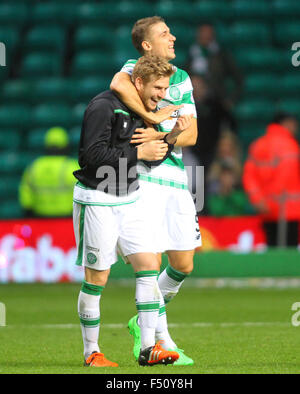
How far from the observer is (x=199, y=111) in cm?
1509

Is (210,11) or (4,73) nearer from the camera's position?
(210,11)

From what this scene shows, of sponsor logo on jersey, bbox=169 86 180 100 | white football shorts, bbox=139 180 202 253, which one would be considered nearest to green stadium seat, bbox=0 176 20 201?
white football shorts, bbox=139 180 202 253

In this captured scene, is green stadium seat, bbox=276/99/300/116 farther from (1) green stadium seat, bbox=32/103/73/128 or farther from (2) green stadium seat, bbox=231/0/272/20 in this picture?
(1) green stadium seat, bbox=32/103/73/128

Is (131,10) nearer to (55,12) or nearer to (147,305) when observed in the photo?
(55,12)

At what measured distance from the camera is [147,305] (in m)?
6.39

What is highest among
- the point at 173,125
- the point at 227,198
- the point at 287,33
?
the point at 287,33

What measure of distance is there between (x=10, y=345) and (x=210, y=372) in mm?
2276

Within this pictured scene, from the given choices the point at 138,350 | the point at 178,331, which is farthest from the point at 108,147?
the point at 178,331

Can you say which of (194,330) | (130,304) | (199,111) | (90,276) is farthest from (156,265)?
(199,111)

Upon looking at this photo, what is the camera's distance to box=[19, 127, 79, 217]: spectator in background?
44.8ft

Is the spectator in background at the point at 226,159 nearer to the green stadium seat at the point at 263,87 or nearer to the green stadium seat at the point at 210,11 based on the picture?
the green stadium seat at the point at 263,87

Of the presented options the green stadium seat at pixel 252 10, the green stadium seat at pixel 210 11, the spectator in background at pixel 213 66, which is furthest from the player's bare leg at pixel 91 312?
the green stadium seat at pixel 252 10

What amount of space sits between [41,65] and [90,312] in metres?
12.4

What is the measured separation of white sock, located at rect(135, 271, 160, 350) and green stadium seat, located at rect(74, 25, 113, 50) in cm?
1261
